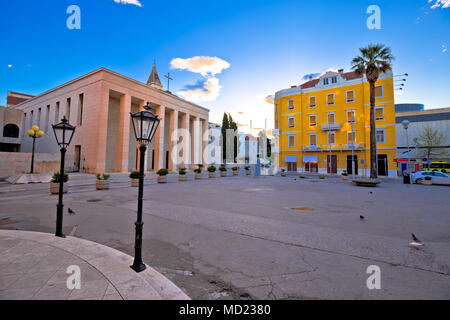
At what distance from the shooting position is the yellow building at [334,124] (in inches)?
1182

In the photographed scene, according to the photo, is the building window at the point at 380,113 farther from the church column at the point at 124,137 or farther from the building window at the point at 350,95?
the church column at the point at 124,137

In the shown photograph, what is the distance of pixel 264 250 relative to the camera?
4320 mm

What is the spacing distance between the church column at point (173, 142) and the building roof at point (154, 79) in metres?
8.54

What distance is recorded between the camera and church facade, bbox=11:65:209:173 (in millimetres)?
24484

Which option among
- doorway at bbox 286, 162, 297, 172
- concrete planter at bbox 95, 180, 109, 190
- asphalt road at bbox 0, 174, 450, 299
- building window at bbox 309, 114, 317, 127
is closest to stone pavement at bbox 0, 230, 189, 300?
asphalt road at bbox 0, 174, 450, 299

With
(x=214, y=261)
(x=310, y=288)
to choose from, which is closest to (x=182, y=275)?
(x=214, y=261)

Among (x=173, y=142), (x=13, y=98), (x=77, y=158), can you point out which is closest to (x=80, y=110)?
(x=77, y=158)

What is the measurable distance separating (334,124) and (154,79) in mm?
33815

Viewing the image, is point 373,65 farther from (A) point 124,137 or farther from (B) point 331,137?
(A) point 124,137

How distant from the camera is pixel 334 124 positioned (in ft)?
108

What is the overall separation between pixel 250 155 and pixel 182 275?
8538 cm

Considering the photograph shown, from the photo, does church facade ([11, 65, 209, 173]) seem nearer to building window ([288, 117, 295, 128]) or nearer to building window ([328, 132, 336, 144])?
building window ([288, 117, 295, 128])
